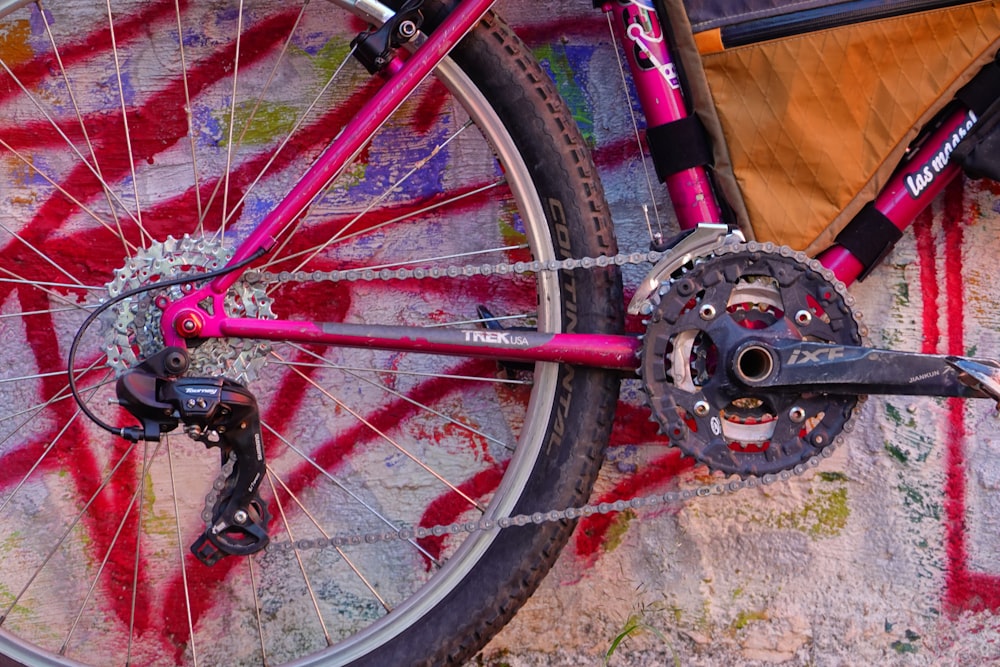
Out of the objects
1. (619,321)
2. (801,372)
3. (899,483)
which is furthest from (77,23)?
(899,483)

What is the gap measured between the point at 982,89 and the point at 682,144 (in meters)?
0.56

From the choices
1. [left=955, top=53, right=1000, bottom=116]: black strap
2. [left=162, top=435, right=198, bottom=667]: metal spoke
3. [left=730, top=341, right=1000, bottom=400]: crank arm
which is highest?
[left=955, top=53, right=1000, bottom=116]: black strap

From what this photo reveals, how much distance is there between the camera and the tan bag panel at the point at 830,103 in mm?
1539

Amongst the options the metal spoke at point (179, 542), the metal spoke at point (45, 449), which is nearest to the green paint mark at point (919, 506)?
the metal spoke at point (179, 542)

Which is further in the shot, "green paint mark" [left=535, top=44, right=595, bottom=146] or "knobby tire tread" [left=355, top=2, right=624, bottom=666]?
"green paint mark" [left=535, top=44, right=595, bottom=146]

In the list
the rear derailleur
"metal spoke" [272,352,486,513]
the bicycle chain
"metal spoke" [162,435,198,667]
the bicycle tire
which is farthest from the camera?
the bicycle tire

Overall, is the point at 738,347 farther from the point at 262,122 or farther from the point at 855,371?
the point at 262,122

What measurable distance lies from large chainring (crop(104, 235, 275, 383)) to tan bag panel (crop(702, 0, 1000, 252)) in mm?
907

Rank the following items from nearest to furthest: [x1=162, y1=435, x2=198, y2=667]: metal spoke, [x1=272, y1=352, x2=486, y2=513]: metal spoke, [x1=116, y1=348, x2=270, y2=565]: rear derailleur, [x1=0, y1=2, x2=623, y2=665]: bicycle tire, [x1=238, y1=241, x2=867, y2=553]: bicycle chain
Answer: [x1=116, y1=348, x2=270, y2=565]: rear derailleur < [x1=238, y1=241, x2=867, y2=553]: bicycle chain < [x1=272, y1=352, x2=486, y2=513]: metal spoke < [x1=162, y1=435, x2=198, y2=667]: metal spoke < [x1=0, y1=2, x2=623, y2=665]: bicycle tire

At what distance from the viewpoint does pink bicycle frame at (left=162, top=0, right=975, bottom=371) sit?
1.46m

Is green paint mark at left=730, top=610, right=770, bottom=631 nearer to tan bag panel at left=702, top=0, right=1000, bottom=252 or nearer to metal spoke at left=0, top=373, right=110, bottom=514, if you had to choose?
tan bag panel at left=702, top=0, right=1000, bottom=252

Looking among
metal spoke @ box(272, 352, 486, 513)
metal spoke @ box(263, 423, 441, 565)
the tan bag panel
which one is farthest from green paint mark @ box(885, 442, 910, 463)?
metal spoke @ box(263, 423, 441, 565)

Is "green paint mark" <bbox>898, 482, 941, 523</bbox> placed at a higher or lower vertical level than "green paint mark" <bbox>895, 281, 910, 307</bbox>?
lower

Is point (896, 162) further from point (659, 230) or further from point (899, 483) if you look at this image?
point (899, 483)
